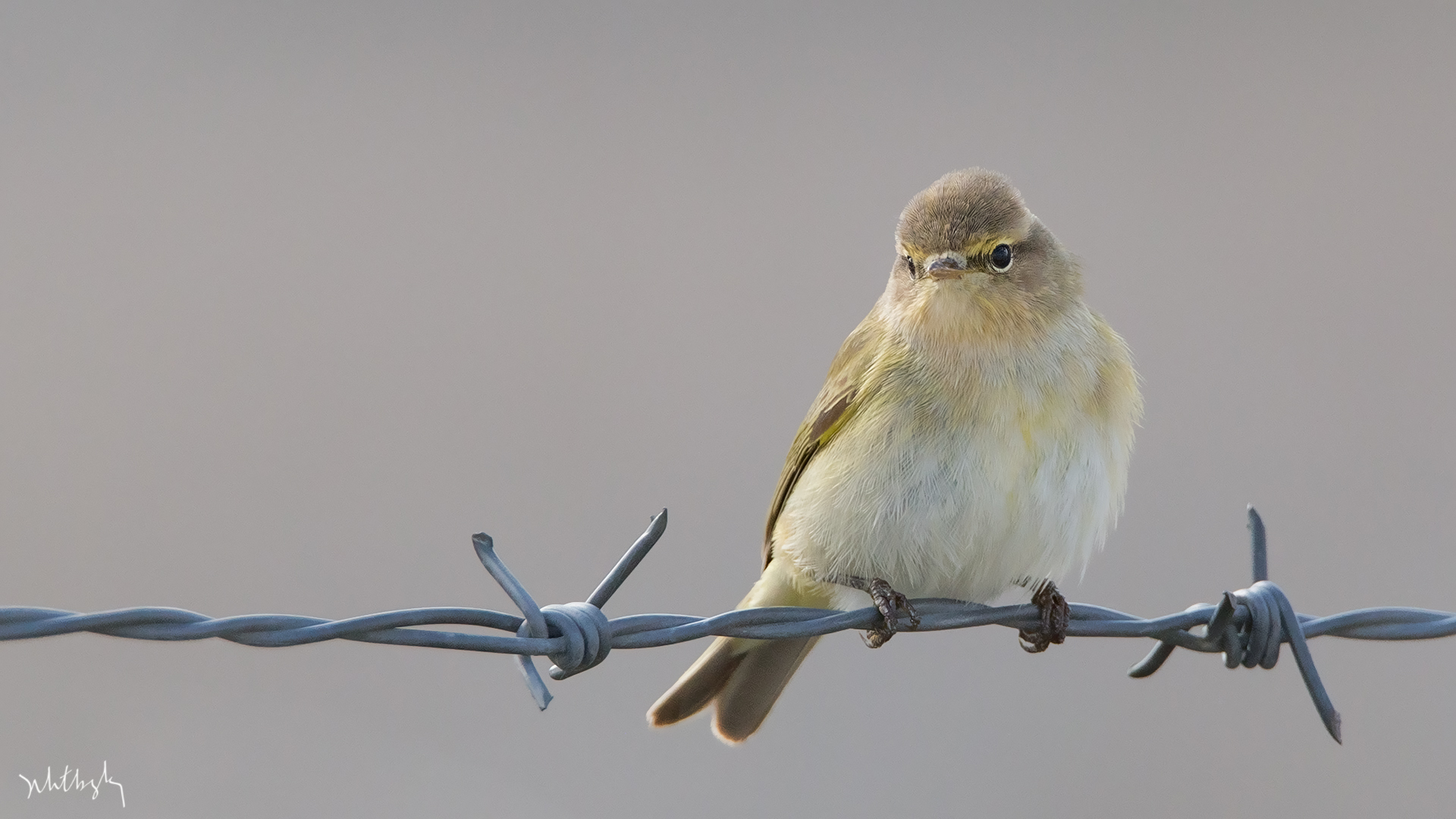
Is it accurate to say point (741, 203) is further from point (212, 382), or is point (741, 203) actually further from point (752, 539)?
point (212, 382)

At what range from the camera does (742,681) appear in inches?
132

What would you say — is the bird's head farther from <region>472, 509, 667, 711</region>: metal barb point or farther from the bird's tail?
<region>472, 509, 667, 711</region>: metal barb point

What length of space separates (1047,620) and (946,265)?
0.98 m

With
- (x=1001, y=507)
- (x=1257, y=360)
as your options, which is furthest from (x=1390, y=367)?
(x=1001, y=507)

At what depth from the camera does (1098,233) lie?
19.3 feet

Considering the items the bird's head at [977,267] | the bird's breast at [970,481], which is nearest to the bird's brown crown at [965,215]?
the bird's head at [977,267]

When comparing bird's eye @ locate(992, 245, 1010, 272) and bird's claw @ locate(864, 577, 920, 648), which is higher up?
bird's eye @ locate(992, 245, 1010, 272)

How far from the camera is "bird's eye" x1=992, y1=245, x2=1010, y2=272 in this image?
10.9 ft

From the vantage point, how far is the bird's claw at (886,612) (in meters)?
2.88

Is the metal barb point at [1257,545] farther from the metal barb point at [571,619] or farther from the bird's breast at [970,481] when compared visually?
the metal barb point at [571,619]

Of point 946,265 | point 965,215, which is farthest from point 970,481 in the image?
point 965,215

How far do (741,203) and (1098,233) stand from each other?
5.79 ft

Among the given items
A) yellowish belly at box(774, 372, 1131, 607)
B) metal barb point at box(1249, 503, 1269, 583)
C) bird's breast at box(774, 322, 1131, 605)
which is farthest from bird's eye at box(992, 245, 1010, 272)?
metal barb point at box(1249, 503, 1269, 583)

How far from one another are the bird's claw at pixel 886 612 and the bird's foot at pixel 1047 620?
0.29 m
